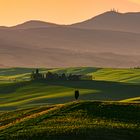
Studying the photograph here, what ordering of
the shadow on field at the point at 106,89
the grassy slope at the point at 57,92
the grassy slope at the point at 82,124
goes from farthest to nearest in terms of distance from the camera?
the shadow on field at the point at 106,89
the grassy slope at the point at 57,92
the grassy slope at the point at 82,124

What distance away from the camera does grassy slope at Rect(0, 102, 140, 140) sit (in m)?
48.9

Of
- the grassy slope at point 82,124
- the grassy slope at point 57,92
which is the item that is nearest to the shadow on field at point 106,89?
the grassy slope at point 57,92

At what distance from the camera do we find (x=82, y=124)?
53281 mm

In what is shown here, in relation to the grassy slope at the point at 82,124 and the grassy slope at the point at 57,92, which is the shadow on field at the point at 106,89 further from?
the grassy slope at the point at 82,124

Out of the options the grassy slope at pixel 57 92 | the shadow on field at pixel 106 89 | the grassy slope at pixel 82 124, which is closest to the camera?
the grassy slope at pixel 82 124

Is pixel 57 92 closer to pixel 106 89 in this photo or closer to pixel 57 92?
pixel 57 92

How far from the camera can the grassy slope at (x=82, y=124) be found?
48906 millimetres

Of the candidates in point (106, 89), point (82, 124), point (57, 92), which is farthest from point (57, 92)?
point (82, 124)

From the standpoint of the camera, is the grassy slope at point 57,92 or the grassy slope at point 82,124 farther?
the grassy slope at point 57,92

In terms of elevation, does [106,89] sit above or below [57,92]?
above

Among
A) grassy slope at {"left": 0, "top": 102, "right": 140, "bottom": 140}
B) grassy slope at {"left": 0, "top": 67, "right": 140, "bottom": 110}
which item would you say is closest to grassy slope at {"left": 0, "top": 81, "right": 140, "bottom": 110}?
grassy slope at {"left": 0, "top": 67, "right": 140, "bottom": 110}

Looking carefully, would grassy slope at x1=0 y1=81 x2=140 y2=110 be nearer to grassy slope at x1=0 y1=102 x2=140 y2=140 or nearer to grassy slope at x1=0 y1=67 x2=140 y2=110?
grassy slope at x1=0 y1=67 x2=140 y2=110

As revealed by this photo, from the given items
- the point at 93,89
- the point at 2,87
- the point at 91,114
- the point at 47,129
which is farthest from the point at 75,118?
the point at 2,87

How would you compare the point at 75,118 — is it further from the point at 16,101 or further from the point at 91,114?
the point at 16,101
